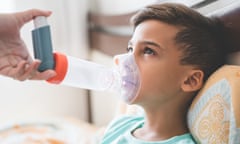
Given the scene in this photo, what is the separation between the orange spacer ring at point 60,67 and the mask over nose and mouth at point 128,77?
134mm

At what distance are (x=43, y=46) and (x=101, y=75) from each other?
7.6 inches

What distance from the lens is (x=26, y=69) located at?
35.0 inches

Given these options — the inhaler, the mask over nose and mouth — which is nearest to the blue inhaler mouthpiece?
the inhaler

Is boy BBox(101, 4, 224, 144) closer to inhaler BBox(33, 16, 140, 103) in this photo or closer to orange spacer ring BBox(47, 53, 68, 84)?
inhaler BBox(33, 16, 140, 103)

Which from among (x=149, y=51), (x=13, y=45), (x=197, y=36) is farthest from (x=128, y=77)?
(x=13, y=45)

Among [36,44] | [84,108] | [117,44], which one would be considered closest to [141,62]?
[36,44]

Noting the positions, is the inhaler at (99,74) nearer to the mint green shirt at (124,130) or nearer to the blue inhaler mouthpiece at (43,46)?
the blue inhaler mouthpiece at (43,46)

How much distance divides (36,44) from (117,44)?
2.89 feet

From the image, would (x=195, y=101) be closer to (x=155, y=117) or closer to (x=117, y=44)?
(x=155, y=117)

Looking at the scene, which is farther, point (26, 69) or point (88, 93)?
point (88, 93)

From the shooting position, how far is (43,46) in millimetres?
837

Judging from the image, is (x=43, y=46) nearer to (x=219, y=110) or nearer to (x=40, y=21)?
(x=40, y=21)

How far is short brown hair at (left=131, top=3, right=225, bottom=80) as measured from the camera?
856 mm

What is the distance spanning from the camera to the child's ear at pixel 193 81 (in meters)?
0.86
